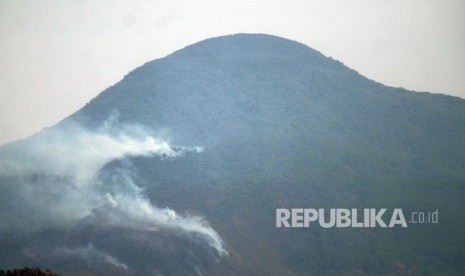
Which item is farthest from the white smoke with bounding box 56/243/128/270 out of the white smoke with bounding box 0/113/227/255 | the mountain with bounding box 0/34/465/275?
the white smoke with bounding box 0/113/227/255

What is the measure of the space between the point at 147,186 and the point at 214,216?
4618 mm

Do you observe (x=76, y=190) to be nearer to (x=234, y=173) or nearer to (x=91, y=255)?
(x=91, y=255)

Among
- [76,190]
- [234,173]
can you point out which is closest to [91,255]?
[76,190]

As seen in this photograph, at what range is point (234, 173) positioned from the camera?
2047 inches

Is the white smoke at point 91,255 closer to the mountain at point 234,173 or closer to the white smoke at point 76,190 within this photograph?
the mountain at point 234,173

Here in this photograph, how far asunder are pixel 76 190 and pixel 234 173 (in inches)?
381

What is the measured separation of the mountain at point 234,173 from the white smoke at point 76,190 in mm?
83

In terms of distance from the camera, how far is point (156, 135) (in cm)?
5212

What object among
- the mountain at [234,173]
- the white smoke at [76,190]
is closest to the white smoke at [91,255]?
the mountain at [234,173]

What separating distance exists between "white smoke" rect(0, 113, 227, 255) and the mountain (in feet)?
0.27

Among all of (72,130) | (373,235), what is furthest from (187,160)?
(373,235)

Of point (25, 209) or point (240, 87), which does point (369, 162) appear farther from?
point (25, 209)

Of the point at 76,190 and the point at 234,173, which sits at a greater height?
the point at 234,173

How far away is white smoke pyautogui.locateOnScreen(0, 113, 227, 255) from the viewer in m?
47.7
